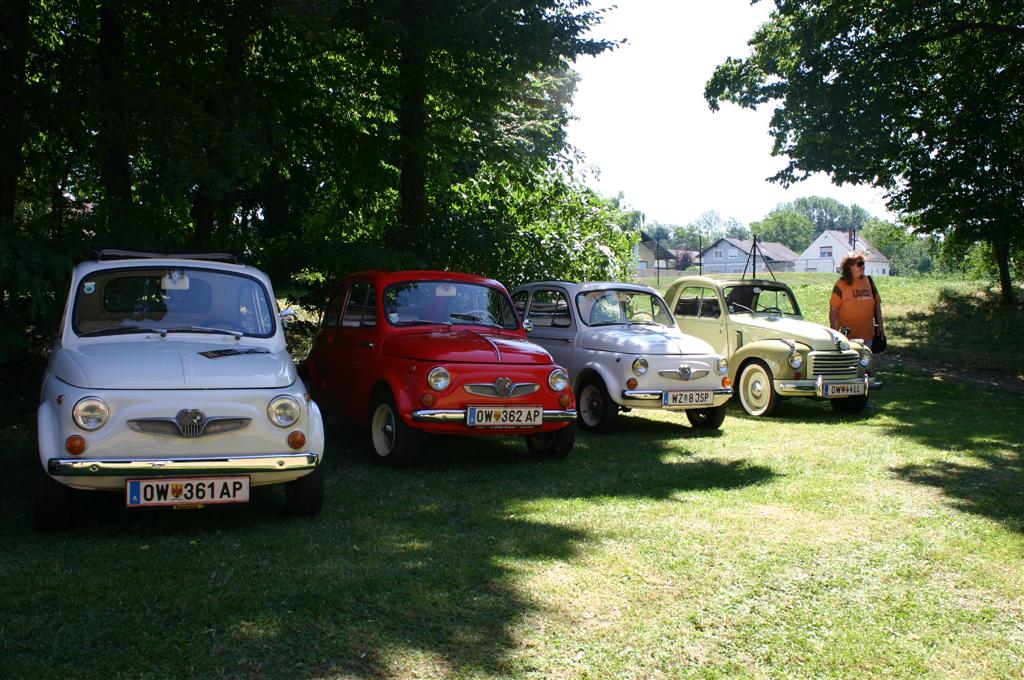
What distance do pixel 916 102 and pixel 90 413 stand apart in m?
20.0

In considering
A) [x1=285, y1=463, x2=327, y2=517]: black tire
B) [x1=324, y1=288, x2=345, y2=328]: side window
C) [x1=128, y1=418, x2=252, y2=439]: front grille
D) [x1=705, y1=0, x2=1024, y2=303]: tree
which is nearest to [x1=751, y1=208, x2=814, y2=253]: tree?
[x1=705, y1=0, x2=1024, y2=303]: tree

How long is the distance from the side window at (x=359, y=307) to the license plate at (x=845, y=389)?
6.26 meters

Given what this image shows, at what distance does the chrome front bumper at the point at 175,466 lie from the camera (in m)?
5.39

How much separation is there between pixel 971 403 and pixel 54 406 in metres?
12.9

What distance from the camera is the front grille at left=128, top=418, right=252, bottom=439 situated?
5554mm

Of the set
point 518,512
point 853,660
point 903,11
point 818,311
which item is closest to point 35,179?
point 518,512

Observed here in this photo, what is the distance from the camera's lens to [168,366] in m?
5.86

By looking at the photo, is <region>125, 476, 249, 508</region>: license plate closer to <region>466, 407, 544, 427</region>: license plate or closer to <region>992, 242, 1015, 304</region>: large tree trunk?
<region>466, 407, 544, 427</region>: license plate

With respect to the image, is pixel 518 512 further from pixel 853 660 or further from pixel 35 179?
pixel 35 179

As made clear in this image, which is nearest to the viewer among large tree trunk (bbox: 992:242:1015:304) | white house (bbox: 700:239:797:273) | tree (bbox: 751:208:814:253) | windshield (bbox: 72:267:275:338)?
windshield (bbox: 72:267:275:338)

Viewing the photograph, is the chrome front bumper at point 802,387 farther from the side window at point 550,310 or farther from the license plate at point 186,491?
the license plate at point 186,491

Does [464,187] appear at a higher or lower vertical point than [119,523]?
higher

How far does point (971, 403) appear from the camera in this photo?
13844mm

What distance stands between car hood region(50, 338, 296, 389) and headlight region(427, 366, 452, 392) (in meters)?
1.69
